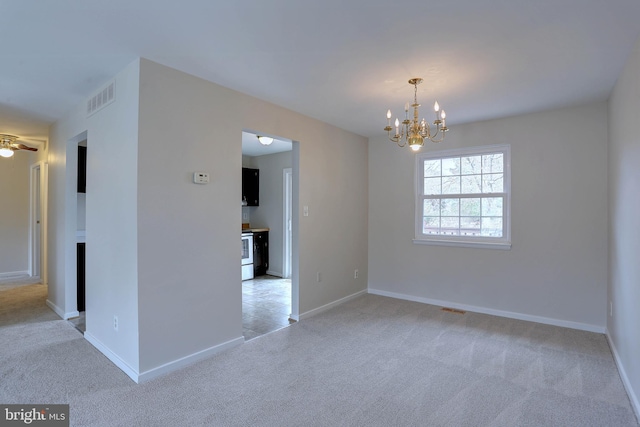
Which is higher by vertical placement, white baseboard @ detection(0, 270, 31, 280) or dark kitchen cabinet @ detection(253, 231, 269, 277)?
dark kitchen cabinet @ detection(253, 231, 269, 277)

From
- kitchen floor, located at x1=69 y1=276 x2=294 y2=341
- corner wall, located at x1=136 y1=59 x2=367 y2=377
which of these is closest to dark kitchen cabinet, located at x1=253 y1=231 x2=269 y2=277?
kitchen floor, located at x1=69 y1=276 x2=294 y2=341

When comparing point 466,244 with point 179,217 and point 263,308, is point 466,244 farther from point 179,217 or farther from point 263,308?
point 179,217

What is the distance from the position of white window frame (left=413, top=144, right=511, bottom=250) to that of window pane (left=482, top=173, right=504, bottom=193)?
0.16ft

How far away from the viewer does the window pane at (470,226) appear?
4.17 meters

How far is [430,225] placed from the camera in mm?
4547

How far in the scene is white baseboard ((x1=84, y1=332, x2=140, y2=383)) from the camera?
2461mm

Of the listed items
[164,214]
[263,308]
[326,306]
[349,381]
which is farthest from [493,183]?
[164,214]

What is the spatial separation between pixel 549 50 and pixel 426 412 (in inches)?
102

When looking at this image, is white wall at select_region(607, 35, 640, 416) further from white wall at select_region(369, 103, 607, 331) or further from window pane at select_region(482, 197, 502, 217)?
window pane at select_region(482, 197, 502, 217)

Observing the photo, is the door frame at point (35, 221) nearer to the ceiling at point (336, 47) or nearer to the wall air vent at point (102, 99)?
the ceiling at point (336, 47)

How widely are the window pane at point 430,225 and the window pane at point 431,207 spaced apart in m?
0.06

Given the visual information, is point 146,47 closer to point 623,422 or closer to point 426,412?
point 426,412

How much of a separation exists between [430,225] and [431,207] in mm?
250

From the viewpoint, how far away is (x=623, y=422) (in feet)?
6.48
